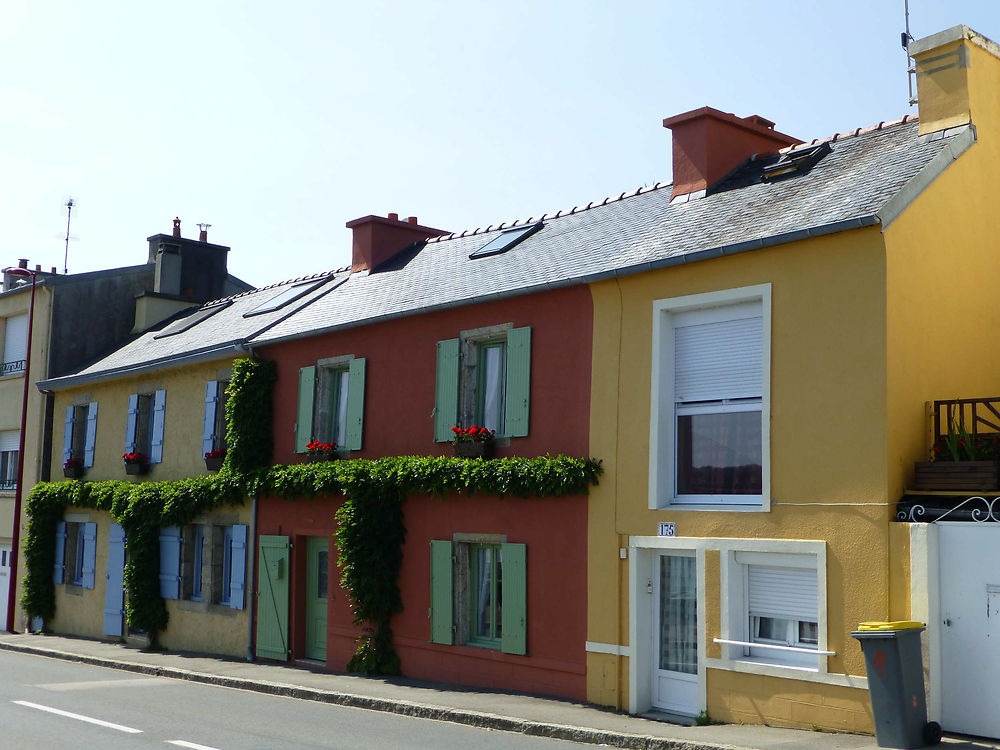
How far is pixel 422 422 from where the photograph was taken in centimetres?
1449

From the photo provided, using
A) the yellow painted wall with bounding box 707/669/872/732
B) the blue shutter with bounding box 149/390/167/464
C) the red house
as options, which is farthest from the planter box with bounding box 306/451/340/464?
the yellow painted wall with bounding box 707/669/872/732

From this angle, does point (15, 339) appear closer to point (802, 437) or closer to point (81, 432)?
point (81, 432)

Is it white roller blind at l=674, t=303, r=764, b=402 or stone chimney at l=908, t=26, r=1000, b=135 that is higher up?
stone chimney at l=908, t=26, r=1000, b=135

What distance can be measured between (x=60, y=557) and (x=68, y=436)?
8.42 feet

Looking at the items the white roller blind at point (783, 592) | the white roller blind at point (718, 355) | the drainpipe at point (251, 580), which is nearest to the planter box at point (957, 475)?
the white roller blind at point (783, 592)

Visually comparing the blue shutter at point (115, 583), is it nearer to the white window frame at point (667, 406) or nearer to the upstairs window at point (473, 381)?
the upstairs window at point (473, 381)

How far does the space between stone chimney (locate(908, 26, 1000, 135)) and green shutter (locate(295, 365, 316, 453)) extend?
942 cm

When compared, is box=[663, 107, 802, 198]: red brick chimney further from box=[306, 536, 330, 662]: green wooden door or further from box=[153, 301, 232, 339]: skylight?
box=[153, 301, 232, 339]: skylight

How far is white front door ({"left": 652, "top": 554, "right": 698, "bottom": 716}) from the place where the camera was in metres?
10.9

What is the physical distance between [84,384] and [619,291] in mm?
14713

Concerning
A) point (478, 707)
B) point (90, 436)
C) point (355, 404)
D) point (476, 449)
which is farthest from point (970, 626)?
point (90, 436)

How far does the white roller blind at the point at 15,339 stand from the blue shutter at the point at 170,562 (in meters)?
7.78

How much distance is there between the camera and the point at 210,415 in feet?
60.8

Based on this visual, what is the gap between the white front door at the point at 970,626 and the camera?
8.67 meters
